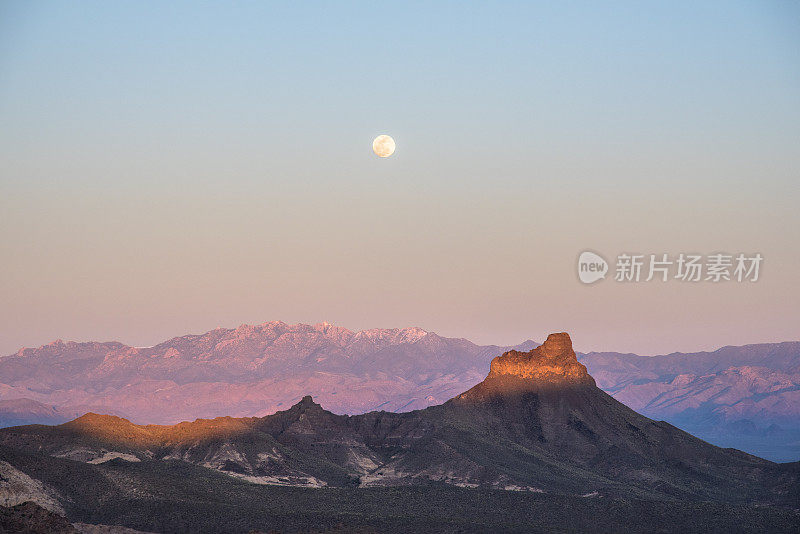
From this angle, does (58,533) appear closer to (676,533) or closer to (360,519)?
(360,519)

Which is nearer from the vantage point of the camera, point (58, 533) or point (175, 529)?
point (58, 533)

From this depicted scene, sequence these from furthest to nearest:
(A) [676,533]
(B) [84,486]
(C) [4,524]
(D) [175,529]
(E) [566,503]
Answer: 1. (E) [566,503]
2. (A) [676,533]
3. (B) [84,486]
4. (D) [175,529]
5. (C) [4,524]

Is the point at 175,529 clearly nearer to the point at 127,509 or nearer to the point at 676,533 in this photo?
the point at 127,509

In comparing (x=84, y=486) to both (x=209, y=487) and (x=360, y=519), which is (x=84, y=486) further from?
(x=360, y=519)

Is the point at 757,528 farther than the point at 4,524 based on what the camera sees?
Yes

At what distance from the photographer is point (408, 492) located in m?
199

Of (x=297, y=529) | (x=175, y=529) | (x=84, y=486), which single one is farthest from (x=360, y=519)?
(x=84, y=486)

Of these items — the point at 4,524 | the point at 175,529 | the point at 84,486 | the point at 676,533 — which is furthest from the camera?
the point at 676,533

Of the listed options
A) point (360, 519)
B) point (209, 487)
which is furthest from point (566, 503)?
point (209, 487)

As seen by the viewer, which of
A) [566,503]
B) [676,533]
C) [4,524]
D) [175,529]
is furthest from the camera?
[566,503]

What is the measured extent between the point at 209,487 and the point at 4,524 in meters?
57.4

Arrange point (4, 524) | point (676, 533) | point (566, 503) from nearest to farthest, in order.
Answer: point (4, 524), point (676, 533), point (566, 503)

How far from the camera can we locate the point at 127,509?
16250 centimetres

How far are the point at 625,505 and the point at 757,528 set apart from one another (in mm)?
22845
